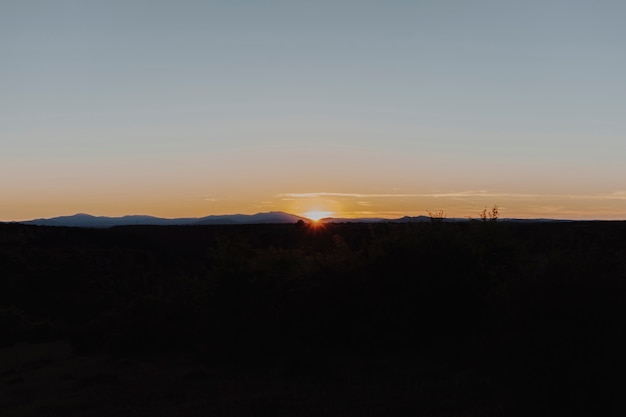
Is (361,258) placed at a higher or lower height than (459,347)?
higher

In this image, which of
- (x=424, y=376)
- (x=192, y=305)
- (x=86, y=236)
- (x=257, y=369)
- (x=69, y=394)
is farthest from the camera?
(x=86, y=236)

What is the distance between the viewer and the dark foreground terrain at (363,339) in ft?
35.9

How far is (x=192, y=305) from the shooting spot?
25.1 meters

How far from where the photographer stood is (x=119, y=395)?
619 inches

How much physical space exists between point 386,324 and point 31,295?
34.3 m

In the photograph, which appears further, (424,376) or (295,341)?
(295,341)

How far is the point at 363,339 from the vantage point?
1930 cm

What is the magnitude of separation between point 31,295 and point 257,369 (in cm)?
3343

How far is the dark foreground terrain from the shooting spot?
1095 cm

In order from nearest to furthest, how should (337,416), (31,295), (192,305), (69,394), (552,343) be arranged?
(552,343), (337,416), (69,394), (192,305), (31,295)

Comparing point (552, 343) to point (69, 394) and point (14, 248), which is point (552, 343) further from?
point (14, 248)

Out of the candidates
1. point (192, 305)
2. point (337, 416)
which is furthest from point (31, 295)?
point (337, 416)

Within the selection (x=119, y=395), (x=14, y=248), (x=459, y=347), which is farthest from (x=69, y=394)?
(x=14, y=248)

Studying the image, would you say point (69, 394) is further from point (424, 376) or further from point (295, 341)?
point (424, 376)
